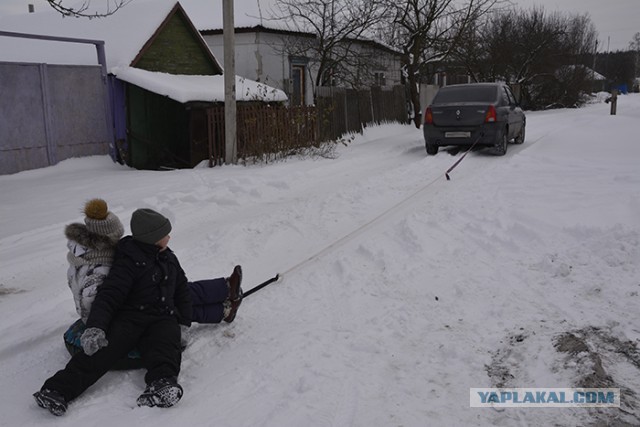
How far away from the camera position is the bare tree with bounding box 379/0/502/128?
18641 mm

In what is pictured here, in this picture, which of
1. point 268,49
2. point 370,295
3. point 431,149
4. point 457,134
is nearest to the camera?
point 370,295

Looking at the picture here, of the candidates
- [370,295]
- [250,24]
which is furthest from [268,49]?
[370,295]

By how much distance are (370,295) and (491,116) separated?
8262mm

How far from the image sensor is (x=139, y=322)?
3.43 meters

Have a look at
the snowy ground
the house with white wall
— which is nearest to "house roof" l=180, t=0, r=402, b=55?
the house with white wall

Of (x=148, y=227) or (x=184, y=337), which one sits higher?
(x=148, y=227)

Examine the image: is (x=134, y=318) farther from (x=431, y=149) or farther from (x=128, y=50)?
(x=128, y=50)

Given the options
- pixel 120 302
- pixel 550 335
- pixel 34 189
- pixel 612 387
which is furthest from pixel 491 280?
pixel 34 189

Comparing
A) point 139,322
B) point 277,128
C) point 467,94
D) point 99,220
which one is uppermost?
point 467,94

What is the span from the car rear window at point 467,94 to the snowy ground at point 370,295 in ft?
11.8

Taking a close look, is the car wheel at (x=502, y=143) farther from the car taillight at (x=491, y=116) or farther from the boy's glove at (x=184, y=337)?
the boy's glove at (x=184, y=337)

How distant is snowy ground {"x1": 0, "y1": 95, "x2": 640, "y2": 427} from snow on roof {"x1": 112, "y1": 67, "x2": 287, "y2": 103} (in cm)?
267

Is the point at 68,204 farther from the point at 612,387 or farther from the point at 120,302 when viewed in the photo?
the point at 612,387

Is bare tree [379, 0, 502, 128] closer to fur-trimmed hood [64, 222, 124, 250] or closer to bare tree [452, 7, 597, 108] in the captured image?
bare tree [452, 7, 597, 108]
